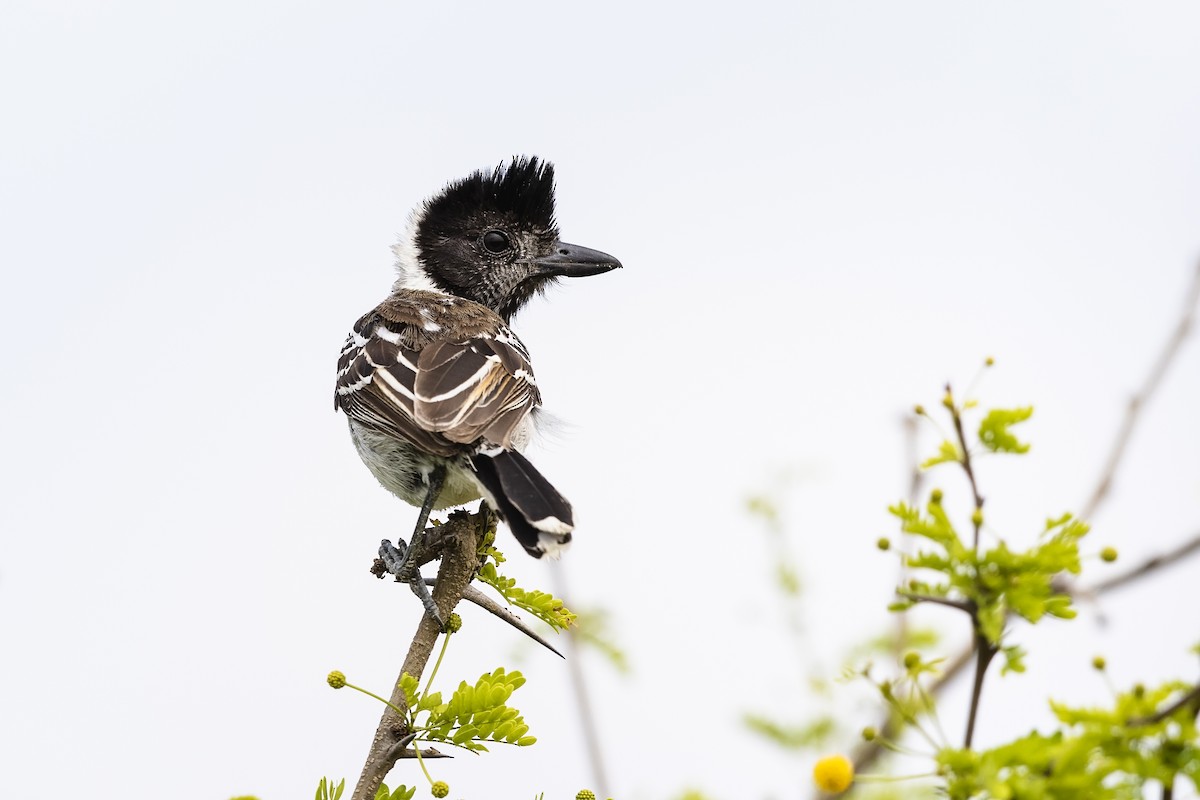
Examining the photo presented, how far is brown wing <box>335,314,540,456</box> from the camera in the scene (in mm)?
4227

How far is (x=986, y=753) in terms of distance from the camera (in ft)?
5.09

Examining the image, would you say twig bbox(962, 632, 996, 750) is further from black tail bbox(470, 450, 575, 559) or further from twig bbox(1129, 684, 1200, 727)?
black tail bbox(470, 450, 575, 559)

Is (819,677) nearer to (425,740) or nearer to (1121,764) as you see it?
(425,740)

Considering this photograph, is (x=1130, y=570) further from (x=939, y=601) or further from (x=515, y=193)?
(x=515, y=193)

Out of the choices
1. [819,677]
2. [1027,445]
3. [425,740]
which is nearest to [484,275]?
[819,677]

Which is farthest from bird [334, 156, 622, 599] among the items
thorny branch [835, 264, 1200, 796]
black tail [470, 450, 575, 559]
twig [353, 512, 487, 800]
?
thorny branch [835, 264, 1200, 796]

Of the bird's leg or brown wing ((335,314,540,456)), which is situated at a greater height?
brown wing ((335,314,540,456))

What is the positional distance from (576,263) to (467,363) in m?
2.10

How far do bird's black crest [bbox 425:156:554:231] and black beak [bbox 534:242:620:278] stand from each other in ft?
0.66

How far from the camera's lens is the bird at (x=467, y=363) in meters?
3.86

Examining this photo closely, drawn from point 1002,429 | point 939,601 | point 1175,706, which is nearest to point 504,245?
point 1002,429

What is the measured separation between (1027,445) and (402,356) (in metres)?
3.27

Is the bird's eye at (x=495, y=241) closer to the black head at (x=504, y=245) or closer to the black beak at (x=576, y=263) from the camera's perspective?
the black head at (x=504, y=245)

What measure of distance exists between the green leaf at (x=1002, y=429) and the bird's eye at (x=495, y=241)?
512 centimetres
